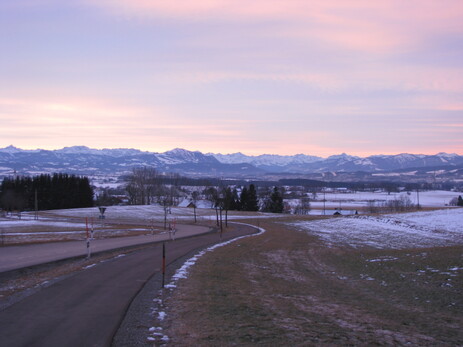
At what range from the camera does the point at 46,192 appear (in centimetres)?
10781

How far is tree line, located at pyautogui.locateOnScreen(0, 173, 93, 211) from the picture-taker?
105750 millimetres

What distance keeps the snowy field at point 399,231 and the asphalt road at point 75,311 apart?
25880 millimetres

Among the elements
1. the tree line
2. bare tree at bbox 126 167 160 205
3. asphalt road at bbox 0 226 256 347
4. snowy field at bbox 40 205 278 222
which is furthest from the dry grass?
bare tree at bbox 126 167 160 205

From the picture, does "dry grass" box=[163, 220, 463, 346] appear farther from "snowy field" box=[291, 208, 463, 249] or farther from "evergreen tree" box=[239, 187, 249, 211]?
"evergreen tree" box=[239, 187, 249, 211]

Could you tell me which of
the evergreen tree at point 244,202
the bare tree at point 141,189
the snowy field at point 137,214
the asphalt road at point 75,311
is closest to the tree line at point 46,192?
the snowy field at point 137,214

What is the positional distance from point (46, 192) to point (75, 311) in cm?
10538

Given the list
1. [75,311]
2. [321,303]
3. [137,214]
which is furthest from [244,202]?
[75,311]

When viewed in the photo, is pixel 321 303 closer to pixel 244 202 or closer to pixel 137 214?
pixel 137 214

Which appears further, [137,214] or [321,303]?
[137,214]

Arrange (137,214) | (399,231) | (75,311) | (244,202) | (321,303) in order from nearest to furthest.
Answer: (75,311) < (321,303) < (399,231) < (137,214) < (244,202)

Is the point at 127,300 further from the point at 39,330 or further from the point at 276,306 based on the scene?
the point at 276,306

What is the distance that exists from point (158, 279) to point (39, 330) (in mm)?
6788

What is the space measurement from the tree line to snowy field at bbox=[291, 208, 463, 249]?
6837 cm

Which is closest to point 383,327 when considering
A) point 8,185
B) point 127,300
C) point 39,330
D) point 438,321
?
point 438,321
